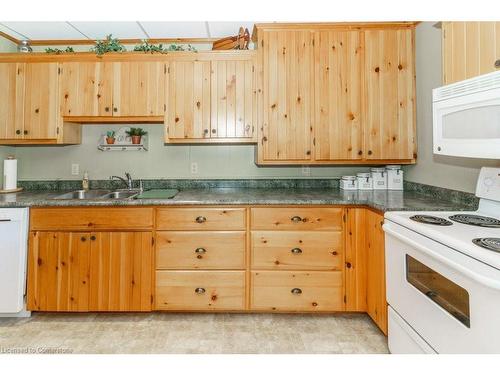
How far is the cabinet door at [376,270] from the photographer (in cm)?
193

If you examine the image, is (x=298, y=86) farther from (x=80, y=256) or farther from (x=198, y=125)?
(x=80, y=256)

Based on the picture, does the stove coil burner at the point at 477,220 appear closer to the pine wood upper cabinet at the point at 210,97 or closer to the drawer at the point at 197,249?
the drawer at the point at 197,249

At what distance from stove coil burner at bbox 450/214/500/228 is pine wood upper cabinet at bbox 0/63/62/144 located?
3042 millimetres

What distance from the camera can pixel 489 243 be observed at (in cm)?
114

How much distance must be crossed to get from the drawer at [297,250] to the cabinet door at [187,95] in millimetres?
1121

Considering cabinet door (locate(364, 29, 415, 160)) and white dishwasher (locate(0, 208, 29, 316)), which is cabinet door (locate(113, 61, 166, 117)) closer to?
white dishwasher (locate(0, 208, 29, 316))

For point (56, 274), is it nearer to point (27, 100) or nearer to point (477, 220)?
point (27, 100)

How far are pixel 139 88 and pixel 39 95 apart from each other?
2.79 feet

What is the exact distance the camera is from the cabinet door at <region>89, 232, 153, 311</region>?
7.15 ft

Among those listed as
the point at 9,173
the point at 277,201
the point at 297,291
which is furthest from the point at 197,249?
the point at 9,173

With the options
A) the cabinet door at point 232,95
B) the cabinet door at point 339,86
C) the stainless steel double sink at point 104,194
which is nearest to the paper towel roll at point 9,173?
the stainless steel double sink at point 104,194

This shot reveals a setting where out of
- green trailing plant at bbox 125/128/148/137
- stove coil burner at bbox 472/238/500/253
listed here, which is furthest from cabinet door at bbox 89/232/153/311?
stove coil burner at bbox 472/238/500/253
